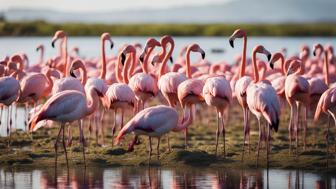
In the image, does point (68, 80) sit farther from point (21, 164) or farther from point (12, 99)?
point (21, 164)

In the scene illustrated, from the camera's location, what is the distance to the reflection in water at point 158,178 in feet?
37.7

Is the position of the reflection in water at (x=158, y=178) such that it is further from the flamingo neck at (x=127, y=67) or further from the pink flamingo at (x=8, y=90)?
the flamingo neck at (x=127, y=67)

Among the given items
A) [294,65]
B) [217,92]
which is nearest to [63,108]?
[217,92]

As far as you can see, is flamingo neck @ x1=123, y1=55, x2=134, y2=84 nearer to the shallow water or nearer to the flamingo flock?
the flamingo flock

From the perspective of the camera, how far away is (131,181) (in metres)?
11.8

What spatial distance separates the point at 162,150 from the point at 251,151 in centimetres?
138

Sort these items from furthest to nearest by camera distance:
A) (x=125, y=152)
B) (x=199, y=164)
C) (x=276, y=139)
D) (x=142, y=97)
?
1. (x=276, y=139)
2. (x=142, y=97)
3. (x=125, y=152)
4. (x=199, y=164)

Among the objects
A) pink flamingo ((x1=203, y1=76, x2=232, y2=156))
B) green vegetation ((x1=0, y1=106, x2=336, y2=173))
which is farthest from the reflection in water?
pink flamingo ((x1=203, y1=76, x2=232, y2=156))

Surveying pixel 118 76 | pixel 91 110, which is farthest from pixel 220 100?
pixel 118 76

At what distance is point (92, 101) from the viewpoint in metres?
13.3

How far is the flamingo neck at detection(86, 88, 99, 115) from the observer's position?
13.1m

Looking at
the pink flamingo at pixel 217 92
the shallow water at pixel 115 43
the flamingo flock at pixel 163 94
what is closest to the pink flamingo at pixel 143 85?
the flamingo flock at pixel 163 94

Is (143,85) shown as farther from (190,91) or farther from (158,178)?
(158,178)

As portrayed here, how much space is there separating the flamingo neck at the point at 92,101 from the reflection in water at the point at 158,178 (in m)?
0.88
